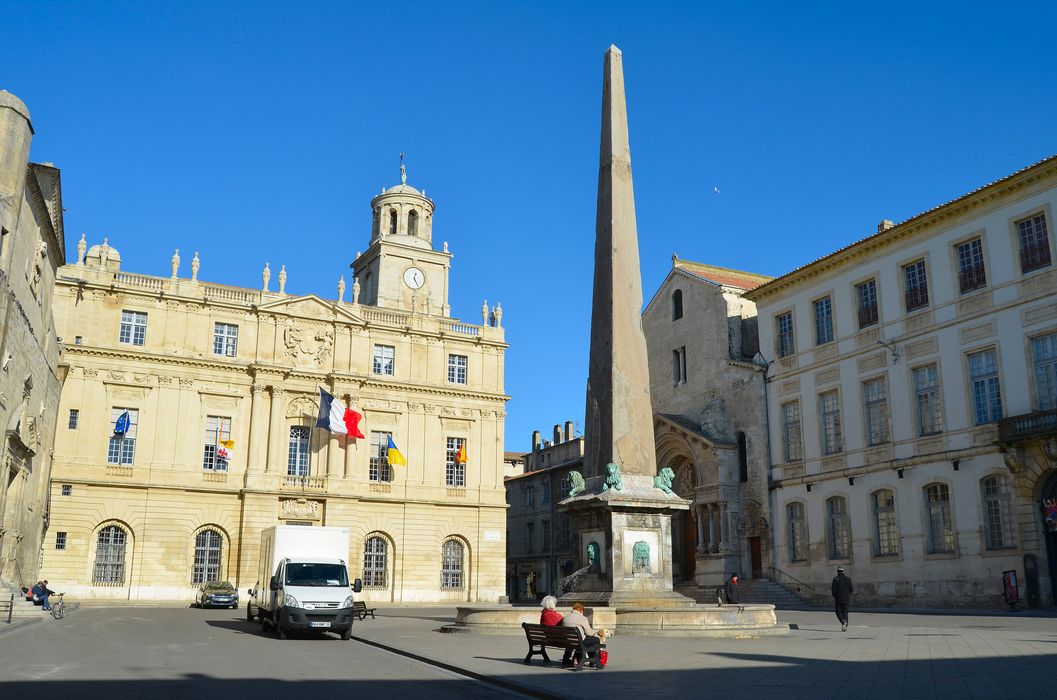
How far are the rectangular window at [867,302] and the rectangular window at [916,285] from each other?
129 cm

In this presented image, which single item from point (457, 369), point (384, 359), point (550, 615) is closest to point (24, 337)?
point (384, 359)

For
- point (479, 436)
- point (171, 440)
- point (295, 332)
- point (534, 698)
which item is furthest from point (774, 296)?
point (534, 698)

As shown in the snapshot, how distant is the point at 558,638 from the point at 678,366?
2842 centimetres

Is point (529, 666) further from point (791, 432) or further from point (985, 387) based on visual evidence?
point (791, 432)

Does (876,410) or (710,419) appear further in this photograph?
(710,419)

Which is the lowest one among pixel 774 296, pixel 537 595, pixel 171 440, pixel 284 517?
pixel 537 595

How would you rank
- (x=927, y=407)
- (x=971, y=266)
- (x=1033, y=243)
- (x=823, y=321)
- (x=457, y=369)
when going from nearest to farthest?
1. (x=1033, y=243)
2. (x=971, y=266)
3. (x=927, y=407)
4. (x=823, y=321)
5. (x=457, y=369)

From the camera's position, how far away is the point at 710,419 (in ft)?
119

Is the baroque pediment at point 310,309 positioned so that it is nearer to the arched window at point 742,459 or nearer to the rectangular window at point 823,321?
the arched window at point 742,459

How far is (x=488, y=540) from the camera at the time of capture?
1678 inches

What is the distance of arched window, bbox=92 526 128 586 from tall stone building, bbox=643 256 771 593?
70.8 ft

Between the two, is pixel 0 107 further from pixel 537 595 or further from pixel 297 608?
pixel 537 595

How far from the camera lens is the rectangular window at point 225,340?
39.3 meters

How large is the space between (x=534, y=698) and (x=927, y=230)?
23.6 meters
